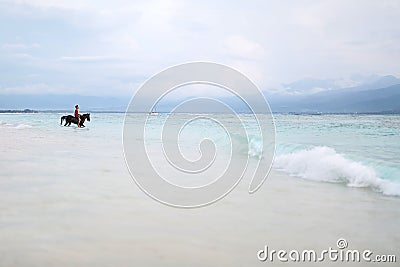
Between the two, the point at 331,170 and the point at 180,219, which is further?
the point at 331,170

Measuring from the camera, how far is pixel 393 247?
3.89 m

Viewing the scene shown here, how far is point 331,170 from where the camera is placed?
8.39m

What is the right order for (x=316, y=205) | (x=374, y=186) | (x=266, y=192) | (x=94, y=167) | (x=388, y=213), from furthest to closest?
(x=94, y=167) < (x=374, y=186) < (x=266, y=192) < (x=316, y=205) < (x=388, y=213)

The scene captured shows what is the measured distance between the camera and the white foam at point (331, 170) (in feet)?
23.2

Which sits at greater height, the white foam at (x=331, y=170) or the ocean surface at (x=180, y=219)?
the white foam at (x=331, y=170)

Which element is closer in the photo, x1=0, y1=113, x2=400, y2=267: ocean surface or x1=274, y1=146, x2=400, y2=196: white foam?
x1=0, y1=113, x2=400, y2=267: ocean surface

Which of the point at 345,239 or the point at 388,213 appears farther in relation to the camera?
the point at 388,213

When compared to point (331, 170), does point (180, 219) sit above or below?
below

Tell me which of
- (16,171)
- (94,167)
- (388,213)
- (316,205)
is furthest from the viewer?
(94,167)

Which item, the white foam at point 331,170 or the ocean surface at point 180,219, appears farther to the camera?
the white foam at point 331,170

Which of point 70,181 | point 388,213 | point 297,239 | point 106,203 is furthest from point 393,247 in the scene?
point 70,181

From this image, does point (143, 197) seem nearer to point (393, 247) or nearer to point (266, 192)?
point (266, 192)

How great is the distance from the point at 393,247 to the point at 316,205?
1.76 metres

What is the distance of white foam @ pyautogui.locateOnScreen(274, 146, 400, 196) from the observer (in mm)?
7062
